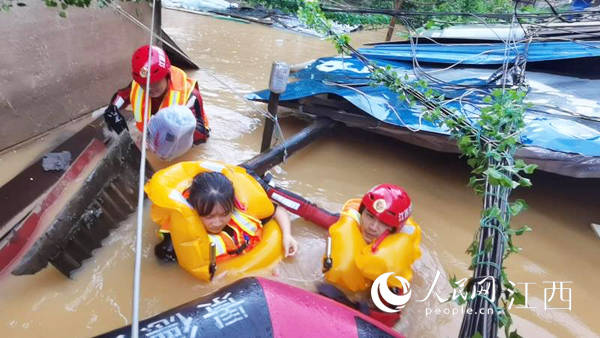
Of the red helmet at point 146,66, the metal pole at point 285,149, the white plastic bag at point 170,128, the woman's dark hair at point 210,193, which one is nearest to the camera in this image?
the woman's dark hair at point 210,193

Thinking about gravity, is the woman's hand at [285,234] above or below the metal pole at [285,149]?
below

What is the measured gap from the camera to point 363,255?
2285 millimetres

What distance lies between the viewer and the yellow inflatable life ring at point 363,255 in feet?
7.29

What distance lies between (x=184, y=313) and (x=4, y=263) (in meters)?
1.35

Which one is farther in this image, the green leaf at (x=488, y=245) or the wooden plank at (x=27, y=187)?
the wooden plank at (x=27, y=187)

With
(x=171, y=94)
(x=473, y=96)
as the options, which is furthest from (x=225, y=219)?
(x=473, y=96)

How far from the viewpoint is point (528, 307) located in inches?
98.8

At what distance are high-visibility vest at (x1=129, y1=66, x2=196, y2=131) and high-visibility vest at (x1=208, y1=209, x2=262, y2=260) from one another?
1.37m

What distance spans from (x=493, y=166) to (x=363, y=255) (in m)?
0.84

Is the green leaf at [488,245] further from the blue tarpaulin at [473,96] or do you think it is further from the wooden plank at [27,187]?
the wooden plank at [27,187]

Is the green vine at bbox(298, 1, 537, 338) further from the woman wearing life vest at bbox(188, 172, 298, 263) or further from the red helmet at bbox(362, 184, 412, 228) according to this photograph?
the woman wearing life vest at bbox(188, 172, 298, 263)

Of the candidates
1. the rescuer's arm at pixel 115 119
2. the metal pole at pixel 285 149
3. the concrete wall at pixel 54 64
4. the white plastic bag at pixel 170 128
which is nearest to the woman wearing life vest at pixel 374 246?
the metal pole at pixel 285 149

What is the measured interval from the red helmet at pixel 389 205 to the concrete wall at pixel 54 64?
123 inches

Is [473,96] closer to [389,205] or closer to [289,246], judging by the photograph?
[389,205]
